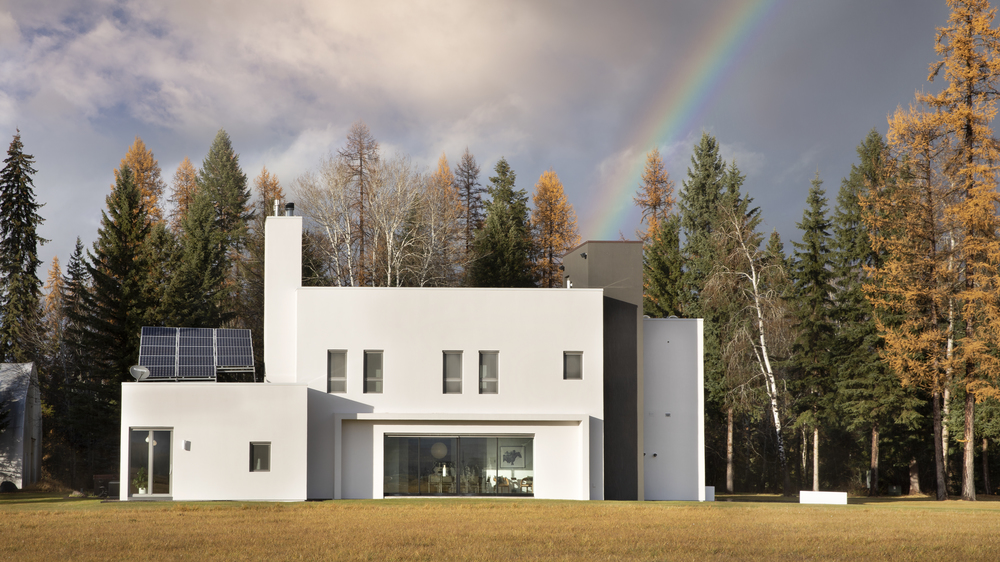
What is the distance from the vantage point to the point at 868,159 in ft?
147

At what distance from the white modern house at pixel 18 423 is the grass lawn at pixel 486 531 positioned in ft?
46.9

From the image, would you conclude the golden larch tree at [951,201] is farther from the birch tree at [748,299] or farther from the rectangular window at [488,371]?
the rectangular window at [488,371]

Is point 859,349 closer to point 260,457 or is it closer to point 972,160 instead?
point 972,160

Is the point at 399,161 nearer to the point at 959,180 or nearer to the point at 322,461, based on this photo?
the point at 322,461

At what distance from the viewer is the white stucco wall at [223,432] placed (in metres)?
24.7

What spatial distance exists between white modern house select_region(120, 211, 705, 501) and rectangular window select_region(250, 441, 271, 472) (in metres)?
1.61

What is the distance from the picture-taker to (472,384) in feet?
89.7

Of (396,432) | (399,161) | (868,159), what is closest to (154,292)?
(399,161)

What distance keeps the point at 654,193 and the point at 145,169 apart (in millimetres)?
31660

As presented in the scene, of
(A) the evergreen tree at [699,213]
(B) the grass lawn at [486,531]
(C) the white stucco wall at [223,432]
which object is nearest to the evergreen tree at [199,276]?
(C) the white stucco wall at [223,432]

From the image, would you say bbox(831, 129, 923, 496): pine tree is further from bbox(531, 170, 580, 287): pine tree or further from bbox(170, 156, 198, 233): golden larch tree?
bbox(170, 156, 198, 233): golden larch tree

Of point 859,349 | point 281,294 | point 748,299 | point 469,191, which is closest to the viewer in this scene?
point 281,294

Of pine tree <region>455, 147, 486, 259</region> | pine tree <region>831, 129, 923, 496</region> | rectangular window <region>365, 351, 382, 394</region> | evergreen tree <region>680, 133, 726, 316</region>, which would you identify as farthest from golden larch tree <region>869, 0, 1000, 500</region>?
pine tree <region>455, 147, 486, 259</region>

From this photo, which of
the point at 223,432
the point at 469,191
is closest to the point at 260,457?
the point at 223,432
